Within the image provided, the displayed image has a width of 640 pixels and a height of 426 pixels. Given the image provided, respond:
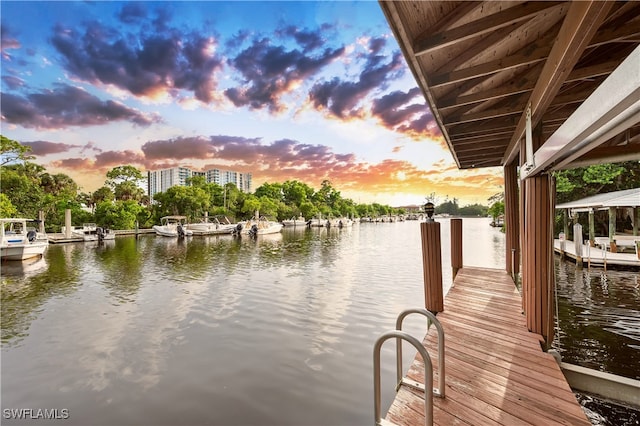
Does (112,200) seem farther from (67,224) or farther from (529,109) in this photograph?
(529,109)

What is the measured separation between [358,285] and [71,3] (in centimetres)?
2460

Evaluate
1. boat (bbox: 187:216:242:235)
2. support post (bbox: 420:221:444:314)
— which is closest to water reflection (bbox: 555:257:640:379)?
support post (bbox: 420:221:444:314)

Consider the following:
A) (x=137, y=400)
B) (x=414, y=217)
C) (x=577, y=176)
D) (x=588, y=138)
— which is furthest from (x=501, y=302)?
(x=414, y=217)

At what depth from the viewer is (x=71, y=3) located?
1712cm

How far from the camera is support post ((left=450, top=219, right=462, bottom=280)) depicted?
22.4 ft

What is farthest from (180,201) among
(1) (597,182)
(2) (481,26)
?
(1) (597,182)

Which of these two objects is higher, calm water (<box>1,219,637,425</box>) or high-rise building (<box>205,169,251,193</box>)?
high-rise building (<box>205,169,251,193</box>)

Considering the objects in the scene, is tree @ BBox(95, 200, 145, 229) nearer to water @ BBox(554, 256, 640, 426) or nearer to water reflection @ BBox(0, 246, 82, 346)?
water reflection @ BBox(0, 246, 82, 346)

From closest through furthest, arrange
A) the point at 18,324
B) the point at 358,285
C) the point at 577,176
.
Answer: the point at 18,324 < the point at 358,285 < the point at 577,176

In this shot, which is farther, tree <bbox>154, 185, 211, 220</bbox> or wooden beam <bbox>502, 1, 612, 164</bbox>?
tree <bbox>154, 185, 211, 220</bbox>

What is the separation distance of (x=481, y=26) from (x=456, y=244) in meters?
5.85

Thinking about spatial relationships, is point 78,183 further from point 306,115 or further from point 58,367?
point 58,367

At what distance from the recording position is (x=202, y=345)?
514 centimetres

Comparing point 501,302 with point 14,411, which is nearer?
point 14,411
